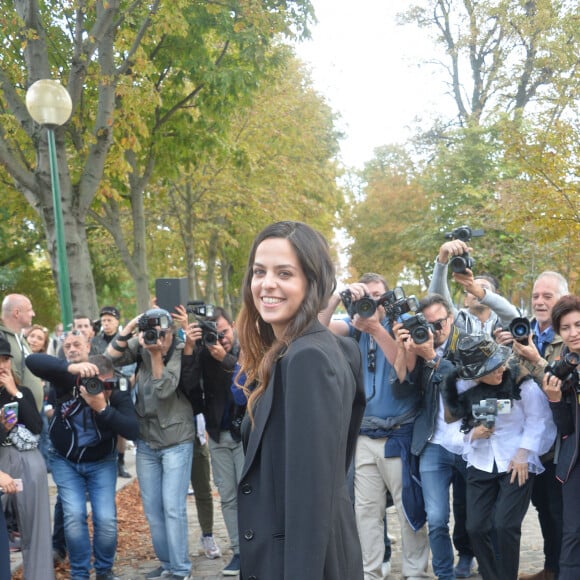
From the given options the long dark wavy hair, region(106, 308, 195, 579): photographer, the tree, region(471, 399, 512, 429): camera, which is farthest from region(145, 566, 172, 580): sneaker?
the tree

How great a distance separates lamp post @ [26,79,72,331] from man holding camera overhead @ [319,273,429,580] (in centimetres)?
445

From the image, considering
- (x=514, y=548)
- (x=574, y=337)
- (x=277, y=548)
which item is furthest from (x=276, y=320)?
(x=514, y=548)

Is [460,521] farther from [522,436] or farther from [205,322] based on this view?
[205,322]

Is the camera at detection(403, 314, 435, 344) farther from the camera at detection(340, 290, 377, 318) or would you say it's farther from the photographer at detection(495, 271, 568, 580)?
the photographer at detection(495, 271, 568, 580)

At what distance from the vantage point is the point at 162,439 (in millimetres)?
6285

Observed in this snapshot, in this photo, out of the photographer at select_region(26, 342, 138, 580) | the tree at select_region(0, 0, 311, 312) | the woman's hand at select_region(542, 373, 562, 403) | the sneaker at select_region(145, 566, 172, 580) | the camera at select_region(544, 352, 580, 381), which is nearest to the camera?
the camera at select_region(544, 352, 580, 381)

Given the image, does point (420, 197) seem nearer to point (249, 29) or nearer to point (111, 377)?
point (249, 29)

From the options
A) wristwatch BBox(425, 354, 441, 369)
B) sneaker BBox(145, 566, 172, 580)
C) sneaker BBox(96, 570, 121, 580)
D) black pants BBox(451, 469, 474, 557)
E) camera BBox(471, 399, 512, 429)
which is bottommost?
sneaker BBox(145, 566, 172, 580)

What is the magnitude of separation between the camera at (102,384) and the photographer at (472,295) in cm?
273

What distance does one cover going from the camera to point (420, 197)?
34812 mm

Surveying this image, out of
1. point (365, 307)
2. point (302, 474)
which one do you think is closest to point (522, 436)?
point (365, 307)

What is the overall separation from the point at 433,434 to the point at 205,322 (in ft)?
6.93

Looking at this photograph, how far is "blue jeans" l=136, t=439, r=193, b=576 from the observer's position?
20.3 ft

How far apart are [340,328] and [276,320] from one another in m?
3.68
